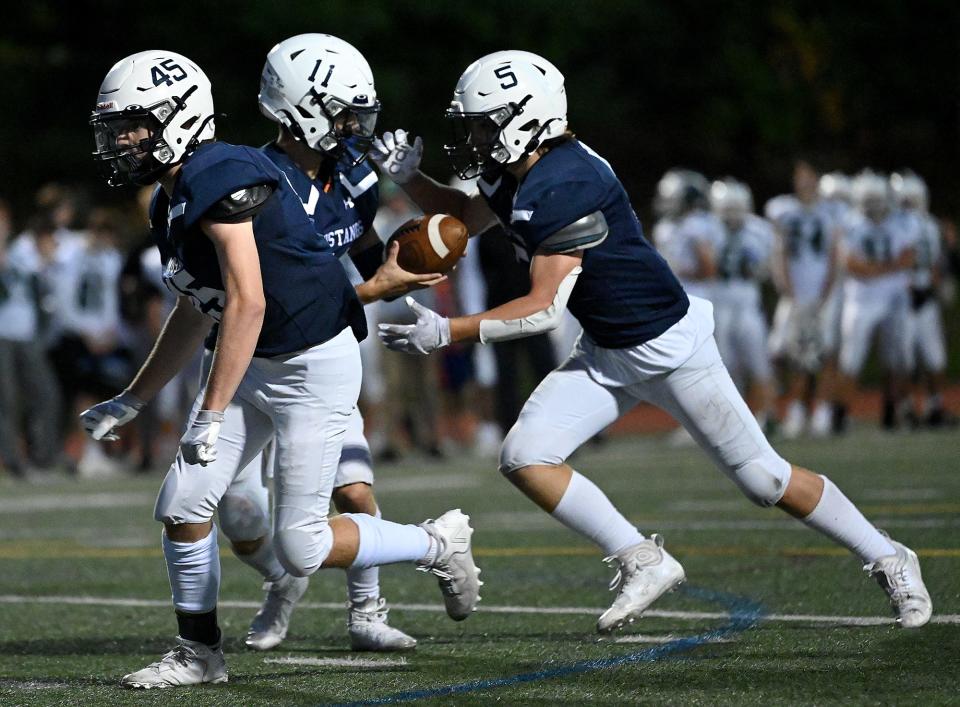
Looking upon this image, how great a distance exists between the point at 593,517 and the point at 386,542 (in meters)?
0.70

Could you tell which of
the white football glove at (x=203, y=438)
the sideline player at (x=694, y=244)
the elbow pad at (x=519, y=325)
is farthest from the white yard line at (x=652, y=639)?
the sideline player at (x=694, y=244)

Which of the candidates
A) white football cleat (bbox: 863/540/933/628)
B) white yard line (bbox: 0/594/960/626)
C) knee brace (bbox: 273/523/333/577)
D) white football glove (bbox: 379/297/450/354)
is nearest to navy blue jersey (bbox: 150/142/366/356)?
white football glove (bbox: 379/297/450/354)

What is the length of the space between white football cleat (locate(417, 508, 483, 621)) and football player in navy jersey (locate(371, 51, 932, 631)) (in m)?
0.26

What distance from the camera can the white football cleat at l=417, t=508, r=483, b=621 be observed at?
4.95 metres

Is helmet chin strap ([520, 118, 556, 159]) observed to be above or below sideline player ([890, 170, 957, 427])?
above

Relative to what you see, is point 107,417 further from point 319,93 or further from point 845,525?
point 845,525

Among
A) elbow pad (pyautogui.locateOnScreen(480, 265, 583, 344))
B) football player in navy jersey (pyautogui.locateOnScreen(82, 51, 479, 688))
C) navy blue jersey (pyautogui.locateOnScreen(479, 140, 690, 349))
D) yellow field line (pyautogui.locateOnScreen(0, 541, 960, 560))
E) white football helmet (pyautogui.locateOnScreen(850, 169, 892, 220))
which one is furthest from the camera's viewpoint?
white football helmet (pyautogui.locateOnScreen(850, 169, 892, 220))

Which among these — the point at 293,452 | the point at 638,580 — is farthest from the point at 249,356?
the point at 638,580

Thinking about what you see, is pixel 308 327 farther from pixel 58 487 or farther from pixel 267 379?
pixel 58 487

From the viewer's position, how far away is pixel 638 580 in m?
5.13

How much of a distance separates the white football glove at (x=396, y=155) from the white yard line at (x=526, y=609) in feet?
4.70

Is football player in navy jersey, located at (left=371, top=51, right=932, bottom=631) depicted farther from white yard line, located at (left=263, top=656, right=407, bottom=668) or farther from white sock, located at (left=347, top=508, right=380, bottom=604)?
white yard line, located at (left=263, top=656, right=407, bottom=668)

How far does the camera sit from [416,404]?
12938 mm

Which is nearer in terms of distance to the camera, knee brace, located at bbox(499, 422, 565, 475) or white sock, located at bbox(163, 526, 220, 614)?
white sock, located at bbox(163, 526, 220, 614)
